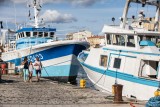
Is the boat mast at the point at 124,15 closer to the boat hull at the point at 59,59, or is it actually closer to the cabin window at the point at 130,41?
the cabin window at the point at 130,41

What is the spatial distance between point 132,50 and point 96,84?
15.4ft

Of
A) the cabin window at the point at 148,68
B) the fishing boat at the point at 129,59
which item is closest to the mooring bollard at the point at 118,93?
the fishing boat at the point at 129,59

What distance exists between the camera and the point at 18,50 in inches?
1248

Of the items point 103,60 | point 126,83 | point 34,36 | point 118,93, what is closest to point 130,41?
point 103,60

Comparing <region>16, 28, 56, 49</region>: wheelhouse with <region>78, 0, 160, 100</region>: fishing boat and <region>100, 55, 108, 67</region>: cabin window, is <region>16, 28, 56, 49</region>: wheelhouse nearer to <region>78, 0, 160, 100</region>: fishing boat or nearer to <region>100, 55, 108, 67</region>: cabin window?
<region>78, 0, 160, 100</region>: fishing boat

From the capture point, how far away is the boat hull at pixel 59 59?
28797mm

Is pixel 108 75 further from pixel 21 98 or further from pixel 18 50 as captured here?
pixel 18 50

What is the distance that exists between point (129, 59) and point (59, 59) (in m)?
10.6

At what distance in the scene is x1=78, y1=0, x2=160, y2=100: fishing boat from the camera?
18.2 m

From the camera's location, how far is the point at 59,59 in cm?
2900

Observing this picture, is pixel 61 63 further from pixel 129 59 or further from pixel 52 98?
pixel 52 98

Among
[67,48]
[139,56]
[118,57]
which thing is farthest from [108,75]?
[67,48]

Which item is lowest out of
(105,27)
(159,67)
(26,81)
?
(26,81)

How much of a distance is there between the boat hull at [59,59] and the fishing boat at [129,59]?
14.4ft
